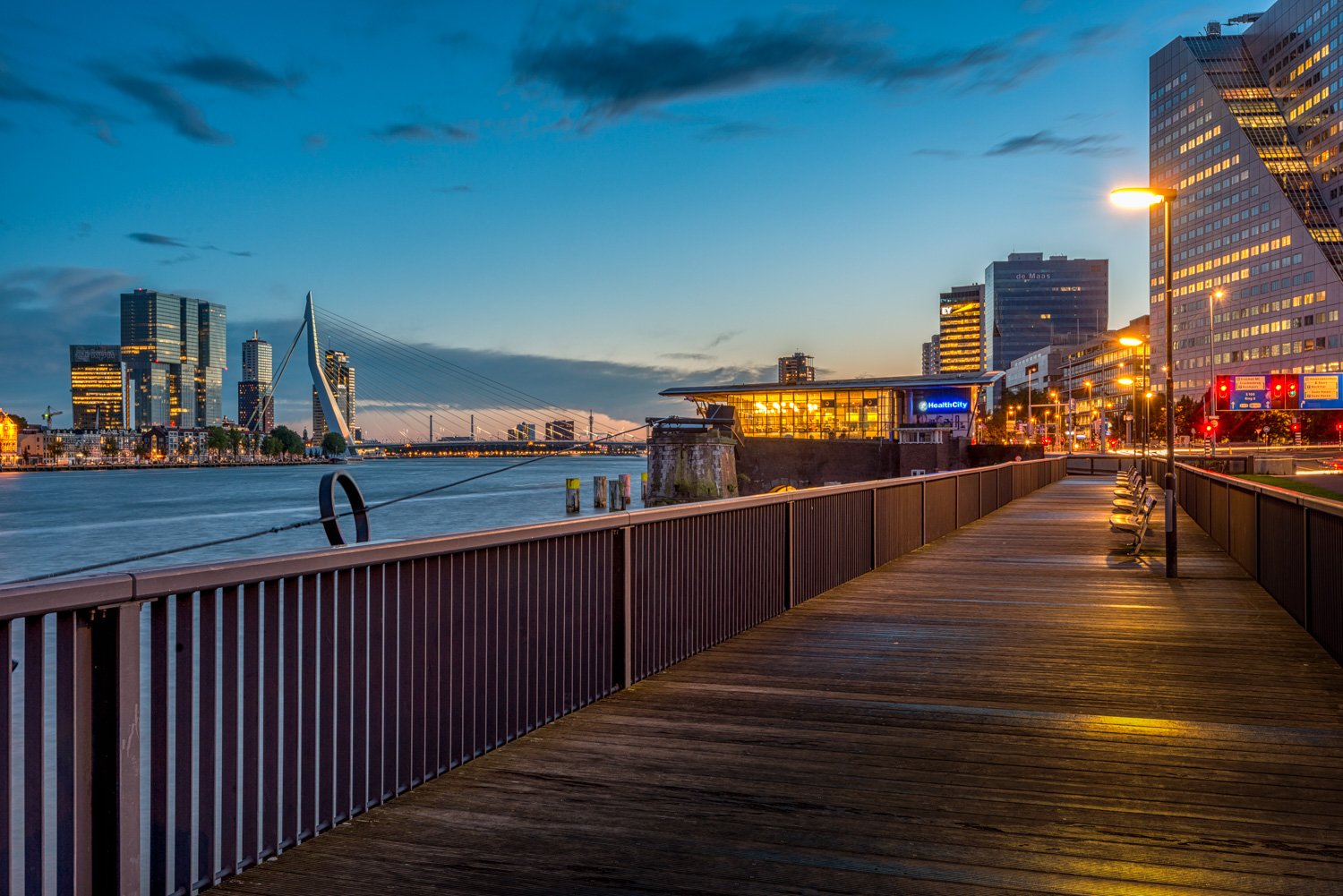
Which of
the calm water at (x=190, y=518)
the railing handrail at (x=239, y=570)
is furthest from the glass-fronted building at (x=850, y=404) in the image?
the railing handrail at (x=239, y=570)

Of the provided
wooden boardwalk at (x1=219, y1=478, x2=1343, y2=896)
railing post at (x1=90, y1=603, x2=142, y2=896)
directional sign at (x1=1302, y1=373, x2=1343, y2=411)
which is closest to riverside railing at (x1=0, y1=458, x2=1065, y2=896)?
railing post at (x1=90, y1=603, x2=142, y2=896)

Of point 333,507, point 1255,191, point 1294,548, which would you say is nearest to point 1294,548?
point 1294,548

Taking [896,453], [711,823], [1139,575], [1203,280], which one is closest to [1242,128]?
[1203,280]

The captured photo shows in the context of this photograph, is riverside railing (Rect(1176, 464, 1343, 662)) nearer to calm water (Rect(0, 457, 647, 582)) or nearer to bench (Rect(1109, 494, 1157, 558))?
bench (Rect(1109, 494, 1157, 558))

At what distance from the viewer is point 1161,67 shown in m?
186

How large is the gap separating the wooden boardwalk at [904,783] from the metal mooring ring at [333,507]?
119 inches

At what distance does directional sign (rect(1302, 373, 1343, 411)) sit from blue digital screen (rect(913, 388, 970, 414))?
180 feet

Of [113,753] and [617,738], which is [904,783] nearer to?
[617,738]

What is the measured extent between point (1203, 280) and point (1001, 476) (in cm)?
16181

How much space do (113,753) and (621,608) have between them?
11.3 ft

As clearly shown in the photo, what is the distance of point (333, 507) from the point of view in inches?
311

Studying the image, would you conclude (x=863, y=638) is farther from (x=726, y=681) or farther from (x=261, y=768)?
(x=261, y=768)

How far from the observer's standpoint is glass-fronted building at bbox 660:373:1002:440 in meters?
103

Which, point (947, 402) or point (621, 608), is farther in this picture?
point (947, 402)
